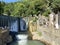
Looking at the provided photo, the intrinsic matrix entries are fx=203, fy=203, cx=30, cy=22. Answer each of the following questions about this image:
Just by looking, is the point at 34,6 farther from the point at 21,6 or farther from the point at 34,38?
the point at 34,38

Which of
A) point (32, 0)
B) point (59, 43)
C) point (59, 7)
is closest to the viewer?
point (59, 43)

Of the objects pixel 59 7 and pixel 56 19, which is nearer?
pixel 56 19

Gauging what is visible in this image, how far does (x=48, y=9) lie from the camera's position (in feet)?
122

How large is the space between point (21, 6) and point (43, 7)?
7829 millimetres

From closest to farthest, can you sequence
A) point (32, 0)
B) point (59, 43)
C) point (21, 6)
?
point (59, 43)
point (32, 0)
point (21, 6)

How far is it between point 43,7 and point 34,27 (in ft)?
31.2

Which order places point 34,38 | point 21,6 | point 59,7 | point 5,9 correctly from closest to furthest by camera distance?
point 34,38
point 59,7
point 21,6
point 5,9

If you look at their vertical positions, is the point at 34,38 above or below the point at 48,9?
below

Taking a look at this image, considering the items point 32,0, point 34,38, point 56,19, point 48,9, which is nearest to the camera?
point 34,38

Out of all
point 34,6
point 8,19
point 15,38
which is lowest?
point 15,38

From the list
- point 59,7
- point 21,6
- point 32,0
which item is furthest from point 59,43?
point 21,6

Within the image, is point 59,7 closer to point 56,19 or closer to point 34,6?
point 56,19

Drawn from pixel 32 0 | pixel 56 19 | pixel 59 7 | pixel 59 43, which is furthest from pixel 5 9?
pixel 59 43

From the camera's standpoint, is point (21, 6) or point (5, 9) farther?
point (5, 9)
